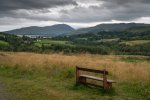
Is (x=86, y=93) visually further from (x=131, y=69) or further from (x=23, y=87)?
(x=131, y=69)

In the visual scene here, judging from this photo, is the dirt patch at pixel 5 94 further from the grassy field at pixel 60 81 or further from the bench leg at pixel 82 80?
the bench leg at pixel 82 80

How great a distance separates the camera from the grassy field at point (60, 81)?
1377cm

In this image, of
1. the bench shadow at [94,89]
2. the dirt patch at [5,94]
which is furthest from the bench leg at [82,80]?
the dirt patch at [5,94]

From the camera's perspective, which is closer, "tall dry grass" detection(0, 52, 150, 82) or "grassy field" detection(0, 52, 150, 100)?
"grassy field" detection(0, 52, 150, 100)

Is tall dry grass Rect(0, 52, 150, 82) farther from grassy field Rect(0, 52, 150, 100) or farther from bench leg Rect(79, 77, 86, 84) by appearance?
bench leg Rect(79, 77, 86, 84)

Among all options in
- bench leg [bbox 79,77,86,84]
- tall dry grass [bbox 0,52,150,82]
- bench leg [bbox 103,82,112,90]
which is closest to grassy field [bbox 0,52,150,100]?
tall dry grass [bbox 0,52,150,82]

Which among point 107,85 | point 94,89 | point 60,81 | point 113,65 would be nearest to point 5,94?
point 94,89

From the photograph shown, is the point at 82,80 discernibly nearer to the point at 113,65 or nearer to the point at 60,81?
the point at 60,81

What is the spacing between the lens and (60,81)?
18.1 m

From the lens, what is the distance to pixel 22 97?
A: 531 inches

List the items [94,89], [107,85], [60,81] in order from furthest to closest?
[60,81], [94,89], [107,85]

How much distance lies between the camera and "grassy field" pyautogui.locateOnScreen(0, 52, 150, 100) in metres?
13.8

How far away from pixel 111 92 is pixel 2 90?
18.2ft

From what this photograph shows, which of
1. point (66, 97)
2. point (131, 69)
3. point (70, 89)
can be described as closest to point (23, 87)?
point (70, 89)
